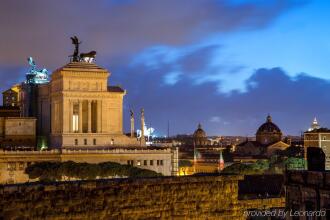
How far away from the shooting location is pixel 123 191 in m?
26.2

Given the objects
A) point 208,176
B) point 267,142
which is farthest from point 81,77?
point 267,142

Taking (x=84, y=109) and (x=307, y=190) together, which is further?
(x=84, y=109)

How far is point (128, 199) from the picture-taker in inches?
1037

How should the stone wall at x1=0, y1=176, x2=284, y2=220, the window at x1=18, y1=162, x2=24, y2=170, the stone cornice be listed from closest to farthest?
the stone wall at x1=0, y1=176, x2=284, y2=220 < the window at x1=18, y1=162, x2=24, y2=170 < the stone cornice

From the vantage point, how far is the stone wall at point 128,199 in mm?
24000

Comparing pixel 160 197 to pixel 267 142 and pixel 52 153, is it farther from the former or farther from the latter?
pixel 267 142

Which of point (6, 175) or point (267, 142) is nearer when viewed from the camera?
point (6, 175)

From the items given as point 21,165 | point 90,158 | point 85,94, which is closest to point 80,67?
point 85,94

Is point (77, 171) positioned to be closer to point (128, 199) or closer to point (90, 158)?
point (90, 158)

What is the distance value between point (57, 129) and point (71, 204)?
6845cm

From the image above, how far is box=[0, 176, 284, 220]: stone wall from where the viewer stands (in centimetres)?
2400

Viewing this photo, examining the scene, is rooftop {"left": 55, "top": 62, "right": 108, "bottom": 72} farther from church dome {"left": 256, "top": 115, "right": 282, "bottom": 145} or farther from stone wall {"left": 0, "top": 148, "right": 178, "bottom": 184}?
church dome {"left": 256, "top": 115, "right": 282, "bottom": 145}

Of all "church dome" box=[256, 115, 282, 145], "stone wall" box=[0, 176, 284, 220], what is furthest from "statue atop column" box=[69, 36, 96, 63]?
"church dome" box=[256, 115, 282, 145]

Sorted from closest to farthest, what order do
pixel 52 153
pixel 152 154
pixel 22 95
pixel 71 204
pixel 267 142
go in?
pixel 71 204
pixel 52 153
pixel 152 154
pixel 22 95
pixel 267 142
